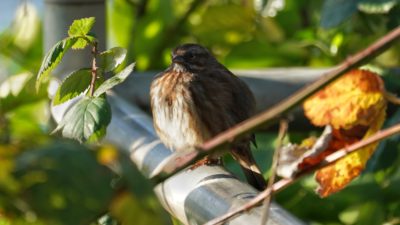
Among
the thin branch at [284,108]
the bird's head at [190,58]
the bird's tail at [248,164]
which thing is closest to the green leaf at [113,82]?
the thin branch at [284,108]

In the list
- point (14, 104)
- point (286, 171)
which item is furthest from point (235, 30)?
point (286, 171)

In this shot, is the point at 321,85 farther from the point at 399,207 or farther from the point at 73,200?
the point at 399,207

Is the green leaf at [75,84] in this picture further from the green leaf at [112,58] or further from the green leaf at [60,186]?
the green leaf at [60,186]

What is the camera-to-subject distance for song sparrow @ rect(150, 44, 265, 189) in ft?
9.28

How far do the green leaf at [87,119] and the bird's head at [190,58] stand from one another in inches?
82.7

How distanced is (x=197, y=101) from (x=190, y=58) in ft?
0.53

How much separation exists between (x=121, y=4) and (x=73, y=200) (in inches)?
132

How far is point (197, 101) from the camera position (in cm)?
313

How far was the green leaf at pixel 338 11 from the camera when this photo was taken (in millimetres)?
2650

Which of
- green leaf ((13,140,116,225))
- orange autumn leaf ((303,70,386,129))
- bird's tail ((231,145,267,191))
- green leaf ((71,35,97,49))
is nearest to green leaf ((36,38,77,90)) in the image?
green leaf ((71,35,97,49))

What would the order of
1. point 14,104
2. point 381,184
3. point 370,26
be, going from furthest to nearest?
point 370,26 < point 381,184 < point 14,104

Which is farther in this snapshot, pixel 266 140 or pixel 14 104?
pixel 266 140

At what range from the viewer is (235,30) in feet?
12.6

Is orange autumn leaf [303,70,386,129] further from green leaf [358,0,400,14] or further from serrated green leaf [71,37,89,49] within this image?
green leaf [358,0,400,14]
